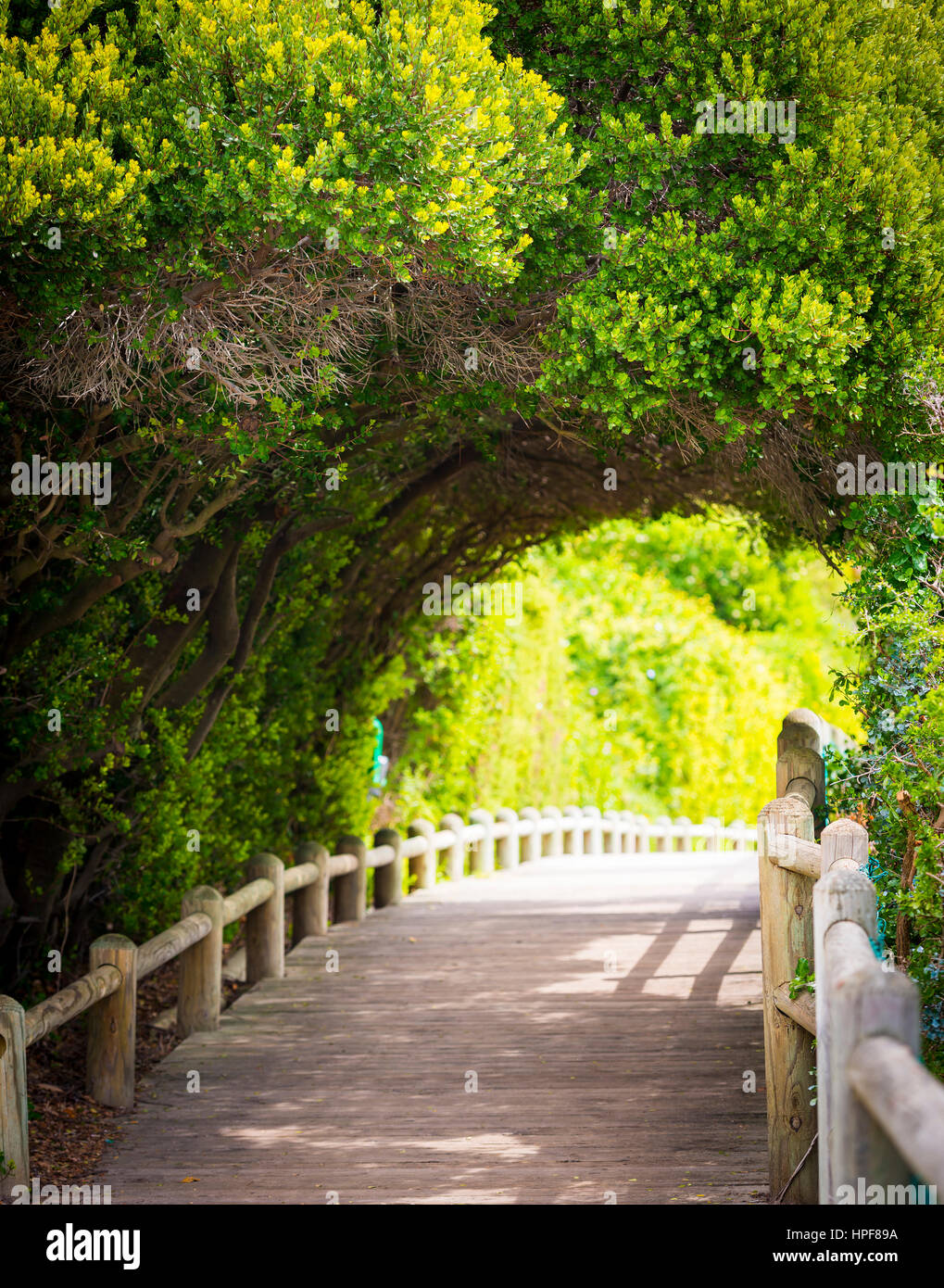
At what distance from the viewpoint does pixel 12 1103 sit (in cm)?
504

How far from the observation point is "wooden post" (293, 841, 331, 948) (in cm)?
990

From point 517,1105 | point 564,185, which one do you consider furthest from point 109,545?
point 517,1105

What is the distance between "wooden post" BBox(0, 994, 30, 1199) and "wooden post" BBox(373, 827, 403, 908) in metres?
6.62

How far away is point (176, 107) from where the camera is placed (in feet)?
15.7

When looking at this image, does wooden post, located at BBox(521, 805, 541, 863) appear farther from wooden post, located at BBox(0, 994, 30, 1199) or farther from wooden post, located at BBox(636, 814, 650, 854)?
wooden post, located at BBox(0, 994, 30, 1199)

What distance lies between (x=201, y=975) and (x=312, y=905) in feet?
7.73

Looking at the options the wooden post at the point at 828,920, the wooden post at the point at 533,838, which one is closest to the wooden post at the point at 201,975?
the wooden post at the point at 828,920

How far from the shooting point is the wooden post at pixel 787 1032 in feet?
15.3

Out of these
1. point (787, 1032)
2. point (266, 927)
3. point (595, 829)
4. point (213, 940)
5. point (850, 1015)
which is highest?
point (850, 1015)

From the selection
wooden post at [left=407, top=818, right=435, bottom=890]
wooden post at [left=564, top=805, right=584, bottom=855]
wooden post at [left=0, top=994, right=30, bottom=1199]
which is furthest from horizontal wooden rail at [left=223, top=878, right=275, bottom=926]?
wooden post at [left=564, top=805, right=584, bottom=855]

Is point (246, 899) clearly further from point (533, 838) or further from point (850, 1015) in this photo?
point (533, 838)

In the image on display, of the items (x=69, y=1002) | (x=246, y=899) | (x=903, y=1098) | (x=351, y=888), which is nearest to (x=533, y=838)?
(x=351, y=888)
